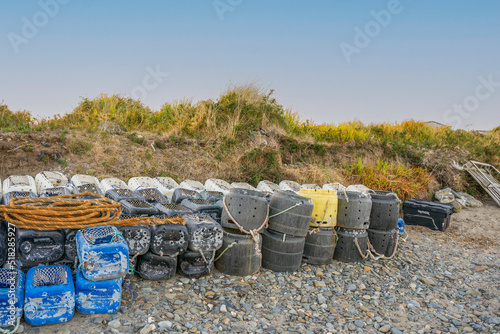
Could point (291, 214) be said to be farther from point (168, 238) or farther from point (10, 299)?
point (10, 299)

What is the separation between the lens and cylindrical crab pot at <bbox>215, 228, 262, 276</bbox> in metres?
4.55

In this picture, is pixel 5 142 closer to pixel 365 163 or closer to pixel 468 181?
pixel 365 163

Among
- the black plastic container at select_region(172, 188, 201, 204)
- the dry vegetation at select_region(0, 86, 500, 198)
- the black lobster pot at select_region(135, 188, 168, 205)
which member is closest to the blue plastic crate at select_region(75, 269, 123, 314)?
the black lobster pot at select_region(135, 188, 168, 205)

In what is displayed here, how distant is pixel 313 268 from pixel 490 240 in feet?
15.5

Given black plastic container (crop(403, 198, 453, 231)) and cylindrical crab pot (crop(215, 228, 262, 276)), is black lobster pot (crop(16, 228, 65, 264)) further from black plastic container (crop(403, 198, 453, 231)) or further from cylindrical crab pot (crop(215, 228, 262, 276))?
black plastic container (crop(403, 198, 453, 231))

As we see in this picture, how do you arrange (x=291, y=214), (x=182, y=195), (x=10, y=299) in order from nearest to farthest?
(x=10, y=299) → (x=291, y=214) → (x=182, y=195)

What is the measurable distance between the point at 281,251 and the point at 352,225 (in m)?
1.23

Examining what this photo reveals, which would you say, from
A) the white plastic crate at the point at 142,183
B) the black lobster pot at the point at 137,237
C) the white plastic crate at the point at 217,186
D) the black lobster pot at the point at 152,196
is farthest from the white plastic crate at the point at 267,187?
the black lobster pot at the point at 137,237

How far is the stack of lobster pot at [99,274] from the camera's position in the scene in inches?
133

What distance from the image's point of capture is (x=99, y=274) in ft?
11.1

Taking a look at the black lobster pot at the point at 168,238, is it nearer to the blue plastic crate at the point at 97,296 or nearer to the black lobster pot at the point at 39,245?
the blue plastic crate at the point at 97,296

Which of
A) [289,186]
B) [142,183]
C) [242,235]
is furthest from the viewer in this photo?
[289,186]

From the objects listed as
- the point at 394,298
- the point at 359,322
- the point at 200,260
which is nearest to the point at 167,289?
the point at 200,260

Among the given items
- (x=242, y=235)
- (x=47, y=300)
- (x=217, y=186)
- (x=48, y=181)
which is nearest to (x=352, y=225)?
(x=242, y=235)
